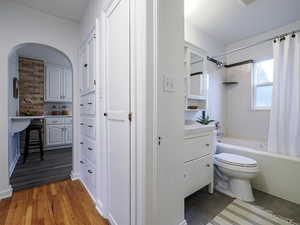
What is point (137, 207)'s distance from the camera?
95 centimetres

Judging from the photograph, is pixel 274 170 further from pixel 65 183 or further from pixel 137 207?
pixel 65 183

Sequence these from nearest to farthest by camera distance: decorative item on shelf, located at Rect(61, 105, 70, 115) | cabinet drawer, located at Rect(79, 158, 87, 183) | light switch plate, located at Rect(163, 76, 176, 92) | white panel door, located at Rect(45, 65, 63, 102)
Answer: light switch plate, located at Rect(163, 76, 176, 92) < cabinet drawer, located at Rect(79, 158, 87, 183) < white panel door, located at Rect(45, 65, 63, 102) < decorative item on shelf, located at Rect(61, 105, 70, 115)

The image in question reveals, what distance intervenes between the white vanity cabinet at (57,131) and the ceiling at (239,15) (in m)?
4.00

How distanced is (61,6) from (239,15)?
2.58 meters

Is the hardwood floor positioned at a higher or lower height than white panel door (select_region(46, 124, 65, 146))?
lower

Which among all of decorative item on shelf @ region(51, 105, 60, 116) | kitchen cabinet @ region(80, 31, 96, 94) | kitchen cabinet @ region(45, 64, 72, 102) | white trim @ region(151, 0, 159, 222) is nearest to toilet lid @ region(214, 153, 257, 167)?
white trim @ region(151, 0, 159, 222)

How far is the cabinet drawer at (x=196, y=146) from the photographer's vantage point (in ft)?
4.80

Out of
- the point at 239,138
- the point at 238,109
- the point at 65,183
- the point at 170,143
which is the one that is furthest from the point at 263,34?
the point at 65,183

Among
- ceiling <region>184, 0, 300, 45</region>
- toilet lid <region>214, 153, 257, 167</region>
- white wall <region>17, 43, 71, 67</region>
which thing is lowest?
toilet lid <region>214, 153, 257, 167</region>

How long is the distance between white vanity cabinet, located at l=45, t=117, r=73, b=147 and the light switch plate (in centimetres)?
397

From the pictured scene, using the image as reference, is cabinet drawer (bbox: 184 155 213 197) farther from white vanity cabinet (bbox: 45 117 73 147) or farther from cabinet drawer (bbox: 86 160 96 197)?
white vanity cabinet (bbox: 45 117 73 147)

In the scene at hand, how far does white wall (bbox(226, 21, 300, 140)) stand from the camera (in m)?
2.64

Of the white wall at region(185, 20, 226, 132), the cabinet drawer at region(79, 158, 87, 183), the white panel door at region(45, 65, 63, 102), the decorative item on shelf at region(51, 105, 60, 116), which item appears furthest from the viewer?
the decorative item on shelf at region(51, 105, 60, 116)

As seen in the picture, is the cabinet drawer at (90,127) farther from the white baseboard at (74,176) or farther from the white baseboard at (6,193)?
the white baseboard at (6,193)
